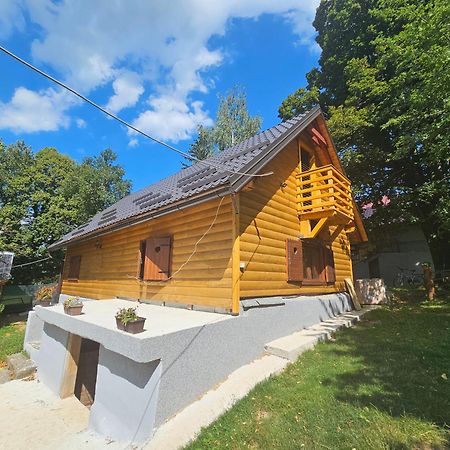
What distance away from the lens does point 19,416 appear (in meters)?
5.62

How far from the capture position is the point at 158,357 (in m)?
4.20

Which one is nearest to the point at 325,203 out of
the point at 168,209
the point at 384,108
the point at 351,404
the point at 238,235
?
the point at 238,235

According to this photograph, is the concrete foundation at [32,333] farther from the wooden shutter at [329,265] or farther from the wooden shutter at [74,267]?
the wooden shutter at [329,265]

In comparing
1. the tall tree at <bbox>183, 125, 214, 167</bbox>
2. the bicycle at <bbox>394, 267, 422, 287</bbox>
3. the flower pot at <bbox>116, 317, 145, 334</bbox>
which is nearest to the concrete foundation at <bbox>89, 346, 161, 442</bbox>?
the flower pot at <bbox>116, 317, 145, 334</bbox>

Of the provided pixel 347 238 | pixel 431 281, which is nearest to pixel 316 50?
pixel 347 238

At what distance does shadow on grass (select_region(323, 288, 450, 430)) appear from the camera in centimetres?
380

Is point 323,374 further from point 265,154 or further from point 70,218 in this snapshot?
point 70,218

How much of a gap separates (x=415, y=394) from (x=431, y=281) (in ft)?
34.2

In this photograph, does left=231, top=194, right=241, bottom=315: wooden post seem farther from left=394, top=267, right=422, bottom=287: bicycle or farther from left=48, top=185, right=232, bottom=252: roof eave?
left=394, top=267, right=422, bottom=287: bicycle

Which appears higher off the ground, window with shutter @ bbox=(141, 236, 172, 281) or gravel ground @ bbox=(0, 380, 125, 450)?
window with shutter @ bbox=(141, 236, 172, 281)

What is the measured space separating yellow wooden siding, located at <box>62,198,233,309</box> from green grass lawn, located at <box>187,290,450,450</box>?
2.17 metres

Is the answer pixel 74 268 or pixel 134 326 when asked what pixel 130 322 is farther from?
pixel 74 268

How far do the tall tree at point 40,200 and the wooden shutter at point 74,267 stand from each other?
616 cm

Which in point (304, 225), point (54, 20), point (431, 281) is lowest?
point (431, 281)
